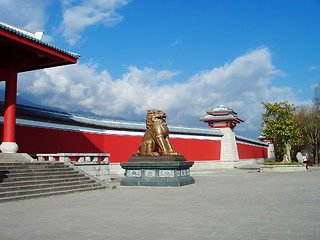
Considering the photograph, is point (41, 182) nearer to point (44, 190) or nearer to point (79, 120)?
point (44, 190)

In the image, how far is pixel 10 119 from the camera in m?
11.6

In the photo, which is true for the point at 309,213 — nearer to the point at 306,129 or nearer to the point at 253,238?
the point at 253,238

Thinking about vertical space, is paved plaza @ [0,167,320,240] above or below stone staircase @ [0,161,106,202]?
below

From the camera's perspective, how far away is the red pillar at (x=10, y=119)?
1138cm

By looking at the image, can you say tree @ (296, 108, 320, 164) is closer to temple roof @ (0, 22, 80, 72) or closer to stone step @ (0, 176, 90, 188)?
temple roof @ (0, 22, 80, 72)

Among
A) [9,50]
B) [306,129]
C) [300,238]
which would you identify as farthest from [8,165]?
[306,129]

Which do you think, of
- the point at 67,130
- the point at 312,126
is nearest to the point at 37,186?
the point at 67,130

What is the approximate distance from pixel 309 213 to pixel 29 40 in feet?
32.4

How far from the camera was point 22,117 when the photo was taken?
13164mm

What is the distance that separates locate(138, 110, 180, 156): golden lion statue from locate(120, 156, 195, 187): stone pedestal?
0.32 meters

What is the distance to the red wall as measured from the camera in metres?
28.4

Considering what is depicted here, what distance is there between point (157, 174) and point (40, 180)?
3.60m

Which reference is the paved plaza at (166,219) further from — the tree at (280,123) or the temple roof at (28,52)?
the tree at (280,123)

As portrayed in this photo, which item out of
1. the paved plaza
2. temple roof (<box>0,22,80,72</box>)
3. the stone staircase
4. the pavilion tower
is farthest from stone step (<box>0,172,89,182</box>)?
the pavilion tower
